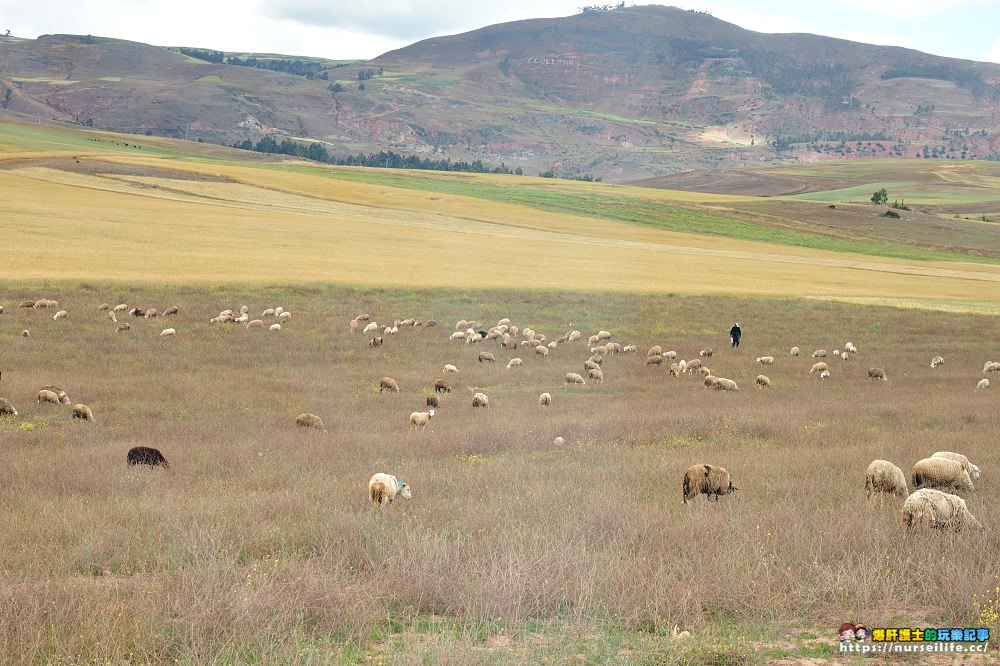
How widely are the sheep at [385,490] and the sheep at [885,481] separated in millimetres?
6160

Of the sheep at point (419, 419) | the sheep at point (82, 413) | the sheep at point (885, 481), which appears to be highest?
the sheep at point (885, 481)

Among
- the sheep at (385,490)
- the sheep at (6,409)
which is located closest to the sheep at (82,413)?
the sheep at (6,409)

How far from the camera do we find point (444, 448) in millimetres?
14406

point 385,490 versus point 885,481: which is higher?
point 885,481

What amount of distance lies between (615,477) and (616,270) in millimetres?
44345

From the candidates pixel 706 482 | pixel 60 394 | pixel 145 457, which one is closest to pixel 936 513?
pixel 706 482

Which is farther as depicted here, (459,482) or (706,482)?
(459,482)

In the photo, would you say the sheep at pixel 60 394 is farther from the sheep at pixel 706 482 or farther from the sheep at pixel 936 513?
the sheep at pixel 936 513

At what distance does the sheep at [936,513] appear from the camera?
8.83 meters

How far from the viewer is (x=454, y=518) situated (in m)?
9.48

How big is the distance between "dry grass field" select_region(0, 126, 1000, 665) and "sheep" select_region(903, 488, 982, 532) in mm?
306

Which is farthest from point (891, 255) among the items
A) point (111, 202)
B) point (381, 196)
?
point (111, 202)

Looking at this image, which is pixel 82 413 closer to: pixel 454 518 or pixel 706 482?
pixel 454 518

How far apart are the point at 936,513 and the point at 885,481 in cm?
176
